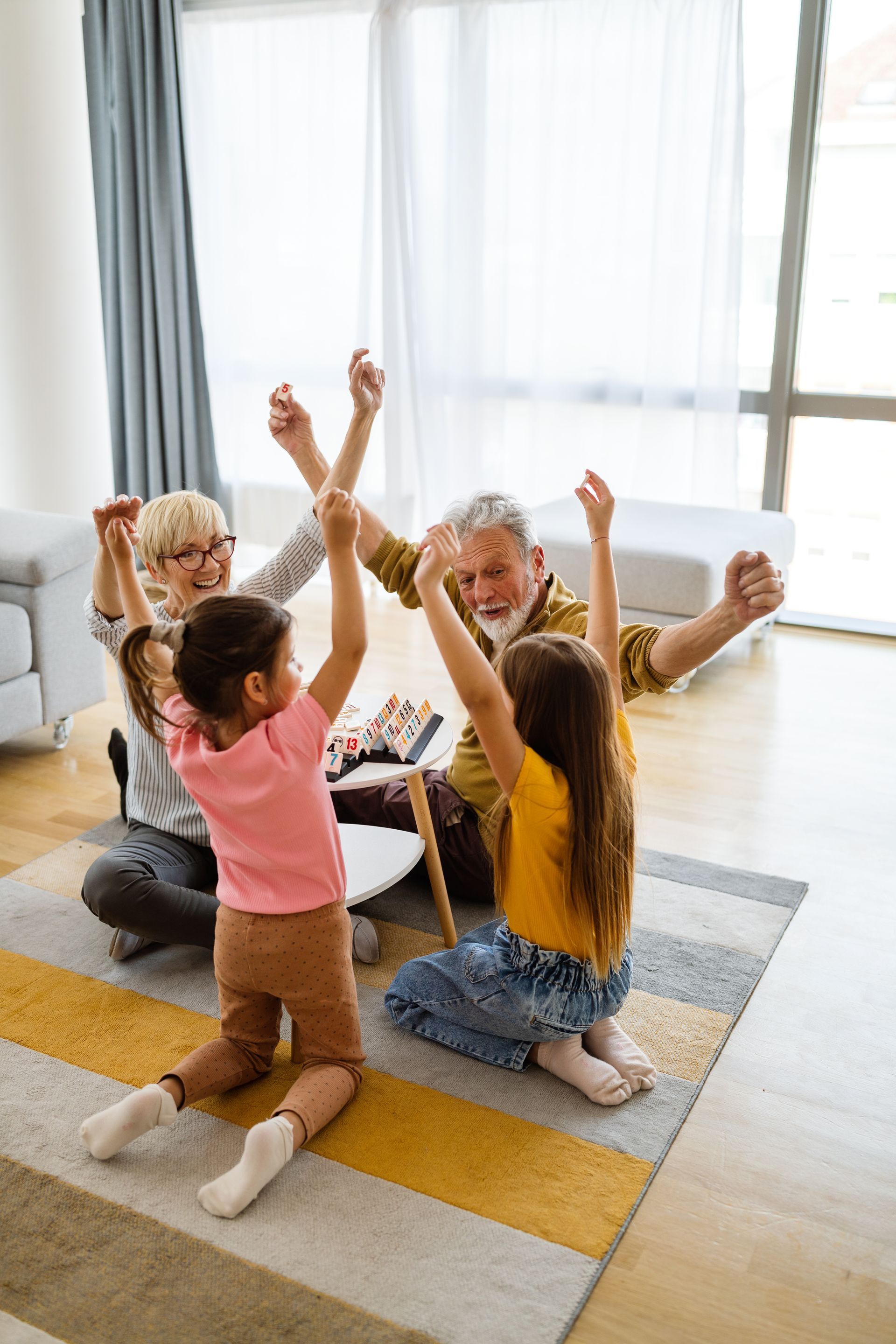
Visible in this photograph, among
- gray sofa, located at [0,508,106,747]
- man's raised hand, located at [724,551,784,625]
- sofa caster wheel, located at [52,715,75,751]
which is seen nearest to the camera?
man's raised hand, located at [724,551,784,625]

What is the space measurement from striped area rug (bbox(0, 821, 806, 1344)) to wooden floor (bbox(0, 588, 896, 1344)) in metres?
0.07

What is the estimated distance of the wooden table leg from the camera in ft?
7.49

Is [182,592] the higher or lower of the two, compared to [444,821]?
higher

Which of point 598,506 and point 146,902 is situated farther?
point 146,902

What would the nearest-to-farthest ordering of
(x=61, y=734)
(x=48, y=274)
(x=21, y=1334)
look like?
(x=21, y=1334)
(x=61, y=734)
(x=48, y=274)

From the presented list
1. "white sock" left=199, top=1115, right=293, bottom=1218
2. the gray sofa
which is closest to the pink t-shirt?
"white sock" left=199, top=1115, right=293, bottom=1218

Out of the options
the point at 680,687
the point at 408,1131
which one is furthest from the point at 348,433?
the point at 680,687

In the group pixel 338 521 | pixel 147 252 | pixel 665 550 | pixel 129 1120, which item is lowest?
pixel 129 1120

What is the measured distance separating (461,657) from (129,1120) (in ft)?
A: 2.72


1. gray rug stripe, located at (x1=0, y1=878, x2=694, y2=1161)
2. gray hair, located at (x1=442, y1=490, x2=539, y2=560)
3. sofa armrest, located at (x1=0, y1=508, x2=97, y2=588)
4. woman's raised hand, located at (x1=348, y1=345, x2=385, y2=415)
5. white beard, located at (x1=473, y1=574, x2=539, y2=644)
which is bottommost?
gray rug stripe, located at (x1=0, y1=878, x2=694, y2=1161)

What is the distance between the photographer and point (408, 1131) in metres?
1.81

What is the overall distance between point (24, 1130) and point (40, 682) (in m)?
1.63

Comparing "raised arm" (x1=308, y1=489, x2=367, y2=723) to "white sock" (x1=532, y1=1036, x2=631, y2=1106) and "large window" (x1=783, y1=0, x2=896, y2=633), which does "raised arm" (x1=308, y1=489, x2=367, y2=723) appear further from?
"large window" (x1=783, y1=0, x2=896, y2=633)

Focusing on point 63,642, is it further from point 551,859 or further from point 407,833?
point 551,859
